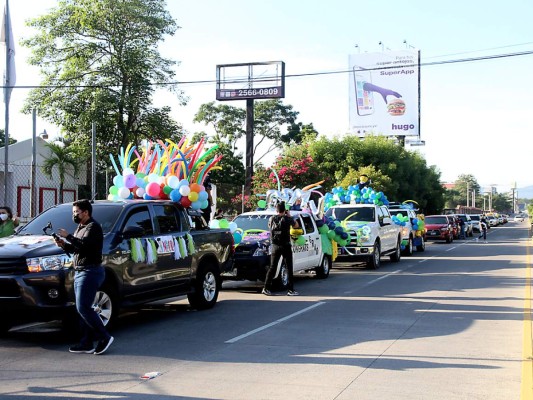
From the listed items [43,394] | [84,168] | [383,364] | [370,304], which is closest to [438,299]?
[370,304]

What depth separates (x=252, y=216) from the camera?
50.5 ft

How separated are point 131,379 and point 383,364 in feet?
9.32

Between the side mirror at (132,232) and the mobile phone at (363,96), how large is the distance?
5059 cm

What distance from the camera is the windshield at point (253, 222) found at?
49.0 ft

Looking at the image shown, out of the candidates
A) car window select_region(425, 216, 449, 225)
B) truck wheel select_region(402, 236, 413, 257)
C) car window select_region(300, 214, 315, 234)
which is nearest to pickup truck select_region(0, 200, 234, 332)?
car window select_region(300, 214, 315, 234)

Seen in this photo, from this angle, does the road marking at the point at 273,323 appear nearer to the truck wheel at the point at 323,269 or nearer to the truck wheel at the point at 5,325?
the truck wheel at the point at 5,325

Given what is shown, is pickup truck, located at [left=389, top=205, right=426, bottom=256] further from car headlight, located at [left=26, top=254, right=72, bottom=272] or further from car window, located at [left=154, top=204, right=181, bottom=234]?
car headlight, located at [left=26, top=254, right=72, bottom=272]

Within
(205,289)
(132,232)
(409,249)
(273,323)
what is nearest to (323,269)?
(205,289)

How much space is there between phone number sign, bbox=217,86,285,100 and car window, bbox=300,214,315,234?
1851cm

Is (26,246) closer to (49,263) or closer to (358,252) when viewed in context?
(49,263)

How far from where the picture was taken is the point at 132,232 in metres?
9.46

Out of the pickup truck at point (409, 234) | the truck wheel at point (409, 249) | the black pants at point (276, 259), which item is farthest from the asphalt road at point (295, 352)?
the truck wheel at point (409, 249)

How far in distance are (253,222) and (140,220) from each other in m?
5.38

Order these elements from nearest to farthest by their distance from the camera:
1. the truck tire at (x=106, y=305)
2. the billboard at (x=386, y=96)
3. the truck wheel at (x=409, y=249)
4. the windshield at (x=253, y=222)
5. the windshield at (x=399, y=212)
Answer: the truck tire at (x=106, y=305)
the windshield at (x=253, y=222)
the truck wheel at (x=409, y=249)
the windshield at (x=399, y=212)
the billboard at (x=386, y=96)
